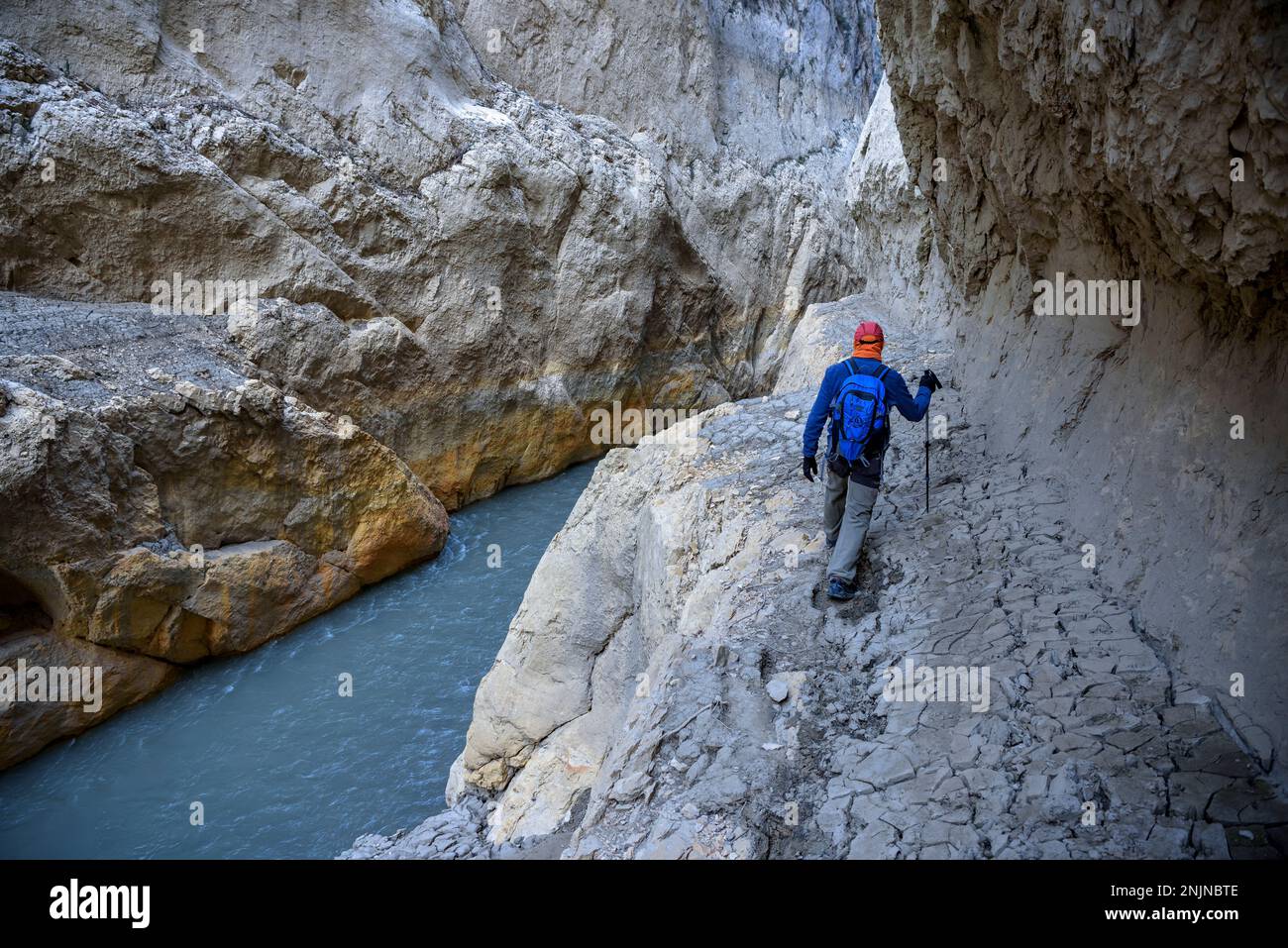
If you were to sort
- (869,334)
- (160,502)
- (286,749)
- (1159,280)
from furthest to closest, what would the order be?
(160,502) < (286,749) < (869,334) < (1159,280)

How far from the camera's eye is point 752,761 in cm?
379

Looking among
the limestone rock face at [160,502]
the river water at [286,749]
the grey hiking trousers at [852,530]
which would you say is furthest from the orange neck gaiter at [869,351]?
the limestone rock face at [160,502]

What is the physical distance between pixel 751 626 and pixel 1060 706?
174 centimetres

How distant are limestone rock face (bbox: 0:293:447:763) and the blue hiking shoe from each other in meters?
8.14

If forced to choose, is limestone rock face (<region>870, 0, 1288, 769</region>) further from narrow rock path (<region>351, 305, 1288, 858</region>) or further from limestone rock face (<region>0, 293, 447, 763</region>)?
limestone rock face (<region>0, 293, 447, 763</region>)

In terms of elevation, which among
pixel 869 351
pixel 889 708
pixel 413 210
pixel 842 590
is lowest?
pixel 889 708

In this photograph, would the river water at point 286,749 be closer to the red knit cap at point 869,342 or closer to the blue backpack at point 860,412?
the blue backpack at point 860,412

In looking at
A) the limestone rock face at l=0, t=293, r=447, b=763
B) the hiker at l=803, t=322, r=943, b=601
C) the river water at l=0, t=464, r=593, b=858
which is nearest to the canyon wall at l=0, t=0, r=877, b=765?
the limestone rock face at l=0, t=293, r=447, b=763

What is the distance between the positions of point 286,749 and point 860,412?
7.29m

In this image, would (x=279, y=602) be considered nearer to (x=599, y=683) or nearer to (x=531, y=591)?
(x=531, y=591)

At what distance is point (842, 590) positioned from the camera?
488 cm

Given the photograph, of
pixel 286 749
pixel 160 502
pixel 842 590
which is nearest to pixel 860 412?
pixel 842 590

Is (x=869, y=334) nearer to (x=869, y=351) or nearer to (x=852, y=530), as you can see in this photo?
(x=869, y=351)
